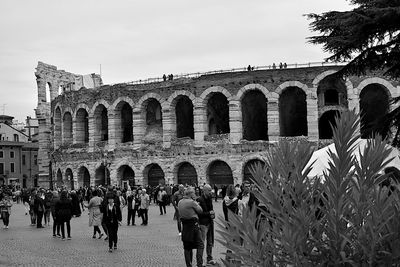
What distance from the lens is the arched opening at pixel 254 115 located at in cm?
4103

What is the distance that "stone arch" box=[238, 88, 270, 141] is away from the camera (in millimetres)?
40750

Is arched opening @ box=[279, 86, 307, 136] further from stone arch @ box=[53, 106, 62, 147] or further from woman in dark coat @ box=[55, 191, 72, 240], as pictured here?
woman in dark coat @ box=[55, 191, 72, 240]

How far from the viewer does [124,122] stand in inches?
1841

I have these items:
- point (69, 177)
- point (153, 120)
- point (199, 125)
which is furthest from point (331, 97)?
point (69, 177)

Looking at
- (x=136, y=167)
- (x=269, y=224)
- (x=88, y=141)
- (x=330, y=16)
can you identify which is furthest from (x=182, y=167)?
(x=269, y=224)

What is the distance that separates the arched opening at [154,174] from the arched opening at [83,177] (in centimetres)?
617

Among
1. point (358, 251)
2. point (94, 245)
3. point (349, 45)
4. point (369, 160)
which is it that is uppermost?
point (349, 45)

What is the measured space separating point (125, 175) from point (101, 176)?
226 cm

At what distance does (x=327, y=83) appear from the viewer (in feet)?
126

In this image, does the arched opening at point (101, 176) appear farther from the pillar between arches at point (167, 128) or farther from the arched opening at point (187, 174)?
the arched opening at point (187, 174)

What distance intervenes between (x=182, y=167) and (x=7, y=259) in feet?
92.8

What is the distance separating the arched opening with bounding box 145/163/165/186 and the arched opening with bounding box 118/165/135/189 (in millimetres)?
1329

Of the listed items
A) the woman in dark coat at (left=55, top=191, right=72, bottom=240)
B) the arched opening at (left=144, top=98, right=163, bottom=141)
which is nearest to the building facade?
the arched opening at (left=144, top=98, right=163, bottom=141)

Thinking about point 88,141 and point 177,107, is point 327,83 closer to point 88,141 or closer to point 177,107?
point 177,107
